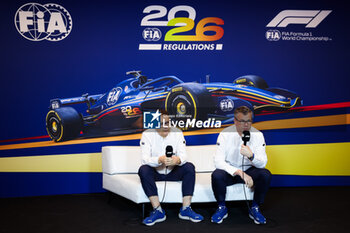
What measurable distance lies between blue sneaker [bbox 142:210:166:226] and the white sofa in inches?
6.1

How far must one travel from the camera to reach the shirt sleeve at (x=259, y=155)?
294cm

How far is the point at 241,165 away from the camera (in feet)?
10.2

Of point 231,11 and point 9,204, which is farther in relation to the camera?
point 231,11

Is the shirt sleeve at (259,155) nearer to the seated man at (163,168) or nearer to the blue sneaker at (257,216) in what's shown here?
the blue sneaker at (257,216)

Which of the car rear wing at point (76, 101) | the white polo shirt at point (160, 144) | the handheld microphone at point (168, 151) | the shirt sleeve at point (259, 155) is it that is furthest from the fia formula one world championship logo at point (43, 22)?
the shirt sleeve at point (259, 155)

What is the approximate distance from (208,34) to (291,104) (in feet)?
4.80

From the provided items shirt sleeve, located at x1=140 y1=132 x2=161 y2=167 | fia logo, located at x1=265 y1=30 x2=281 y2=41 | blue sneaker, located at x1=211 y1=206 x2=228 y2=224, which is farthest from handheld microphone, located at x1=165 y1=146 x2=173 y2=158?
fia logo, located at x1=265 y1=30 x2=281 y2=41

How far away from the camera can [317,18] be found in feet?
15.3

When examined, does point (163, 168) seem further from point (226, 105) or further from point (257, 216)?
point (226, 105)

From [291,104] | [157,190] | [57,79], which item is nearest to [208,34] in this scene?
[291,104]

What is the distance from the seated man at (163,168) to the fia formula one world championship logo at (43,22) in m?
1.97

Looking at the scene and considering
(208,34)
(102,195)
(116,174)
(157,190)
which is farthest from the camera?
(208,34)

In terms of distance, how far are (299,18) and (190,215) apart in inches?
125

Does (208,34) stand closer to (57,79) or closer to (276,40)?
(276,40)
